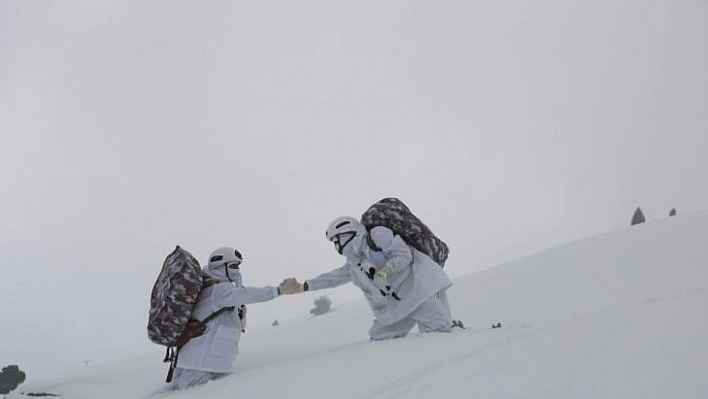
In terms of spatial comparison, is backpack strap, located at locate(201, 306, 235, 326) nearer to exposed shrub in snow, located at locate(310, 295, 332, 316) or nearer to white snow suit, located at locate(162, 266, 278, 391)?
white snow suit, located at locate(162, 266, 278, 391)

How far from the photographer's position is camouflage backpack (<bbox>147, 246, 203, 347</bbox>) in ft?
20.8

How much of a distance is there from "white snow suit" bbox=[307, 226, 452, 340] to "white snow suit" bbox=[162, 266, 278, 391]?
0.81 metres

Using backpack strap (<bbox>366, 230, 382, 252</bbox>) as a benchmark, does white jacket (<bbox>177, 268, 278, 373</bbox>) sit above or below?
below

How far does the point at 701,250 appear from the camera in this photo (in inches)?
641

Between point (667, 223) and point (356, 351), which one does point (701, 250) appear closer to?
point (667, 223)

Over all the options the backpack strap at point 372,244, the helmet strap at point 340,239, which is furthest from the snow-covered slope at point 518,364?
the helmet strap at point 340,239

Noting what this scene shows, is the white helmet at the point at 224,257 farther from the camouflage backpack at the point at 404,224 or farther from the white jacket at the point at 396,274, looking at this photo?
the camouflage backpack at the point at 404,224

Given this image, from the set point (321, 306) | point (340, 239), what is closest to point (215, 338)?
point (340, 239)

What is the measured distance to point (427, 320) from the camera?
670 cm

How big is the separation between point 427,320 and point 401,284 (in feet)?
1.52

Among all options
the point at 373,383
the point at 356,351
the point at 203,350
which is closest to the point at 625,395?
the point at 373,383

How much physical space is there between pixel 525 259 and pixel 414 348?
18.0 metres

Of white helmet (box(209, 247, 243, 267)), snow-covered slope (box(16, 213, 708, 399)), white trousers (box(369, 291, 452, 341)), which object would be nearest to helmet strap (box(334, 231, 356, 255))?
white trousers (box(369, 291, 452, 341))

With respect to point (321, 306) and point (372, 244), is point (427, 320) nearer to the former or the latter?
point (372, 244)
